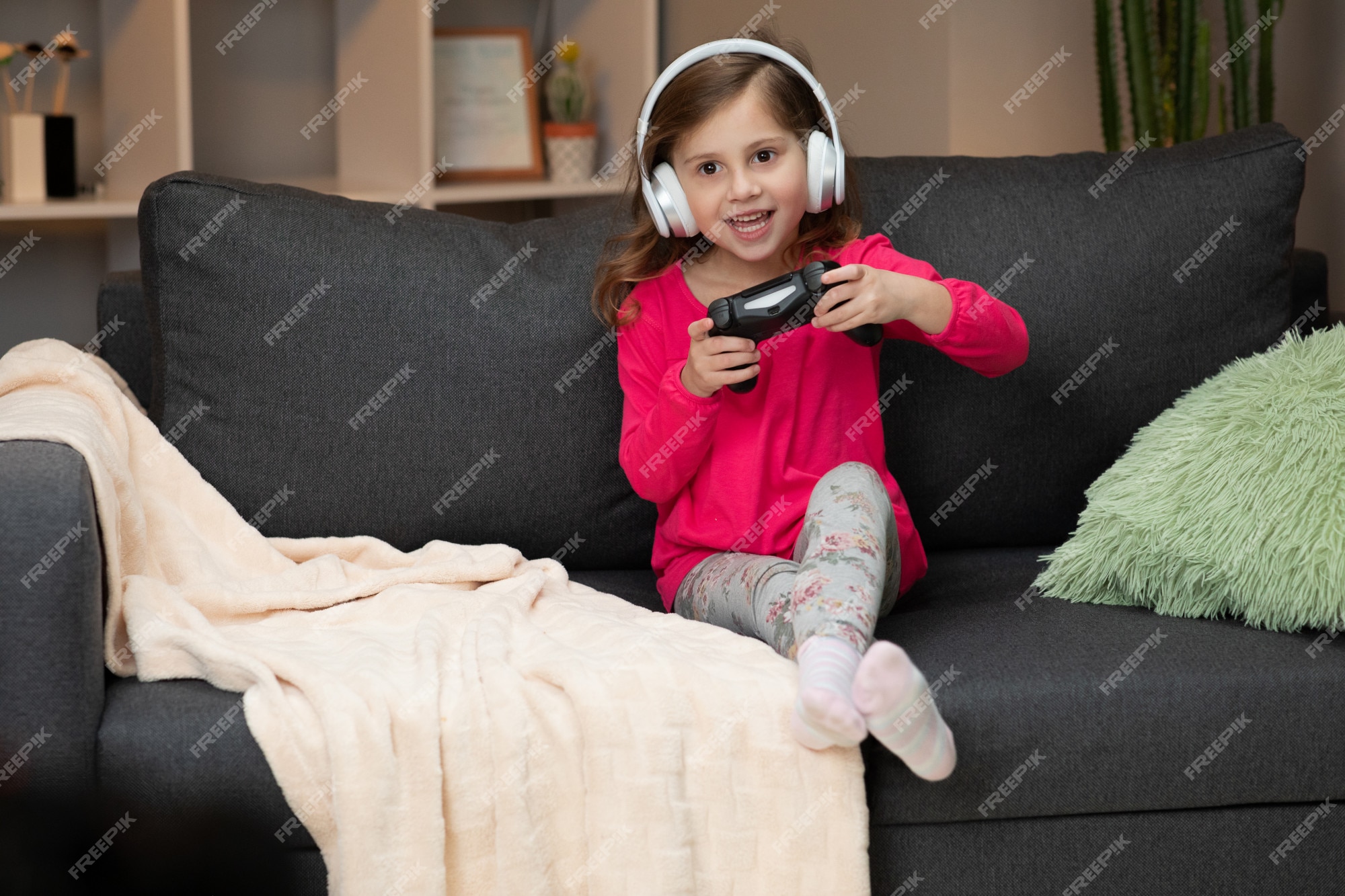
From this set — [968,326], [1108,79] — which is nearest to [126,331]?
[968,326]

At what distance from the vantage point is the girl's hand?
1.37m

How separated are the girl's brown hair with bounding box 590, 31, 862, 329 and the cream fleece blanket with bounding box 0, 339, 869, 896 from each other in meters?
0.50

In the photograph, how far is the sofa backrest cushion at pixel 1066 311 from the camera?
1699 mm

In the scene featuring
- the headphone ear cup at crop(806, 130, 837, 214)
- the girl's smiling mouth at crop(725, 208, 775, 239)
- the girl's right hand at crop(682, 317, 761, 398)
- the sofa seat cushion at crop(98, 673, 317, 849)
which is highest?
the headphone ear cup at crop(806, 130, 837, 214)

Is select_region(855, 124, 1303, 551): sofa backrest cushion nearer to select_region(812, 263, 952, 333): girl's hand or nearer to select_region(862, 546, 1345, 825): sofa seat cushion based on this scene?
select_region(812, 263, 952, 333): girl's hand

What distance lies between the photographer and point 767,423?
1534mm

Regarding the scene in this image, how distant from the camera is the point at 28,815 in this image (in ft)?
2.46

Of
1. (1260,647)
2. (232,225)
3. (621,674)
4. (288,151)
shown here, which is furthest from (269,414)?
(288,151)

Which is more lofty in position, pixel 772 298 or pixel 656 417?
pixel 772 298

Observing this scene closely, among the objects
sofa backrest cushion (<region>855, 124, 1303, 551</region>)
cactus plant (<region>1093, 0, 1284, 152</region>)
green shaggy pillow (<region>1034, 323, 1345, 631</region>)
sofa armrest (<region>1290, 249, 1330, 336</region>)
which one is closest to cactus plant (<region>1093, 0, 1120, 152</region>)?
cactus plant (<region>1093, 0, 1284, 152</region>)

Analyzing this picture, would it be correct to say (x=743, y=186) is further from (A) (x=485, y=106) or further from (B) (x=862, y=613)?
(A) (x=485, y=106)

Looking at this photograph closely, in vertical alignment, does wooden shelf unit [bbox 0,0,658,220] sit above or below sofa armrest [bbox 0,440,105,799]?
above

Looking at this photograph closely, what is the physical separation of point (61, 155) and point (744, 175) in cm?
A: 167

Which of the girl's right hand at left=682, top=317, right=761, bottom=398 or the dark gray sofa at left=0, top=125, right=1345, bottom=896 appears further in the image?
the girl's right hand at left=682, top=317, right=761, bottom=398
